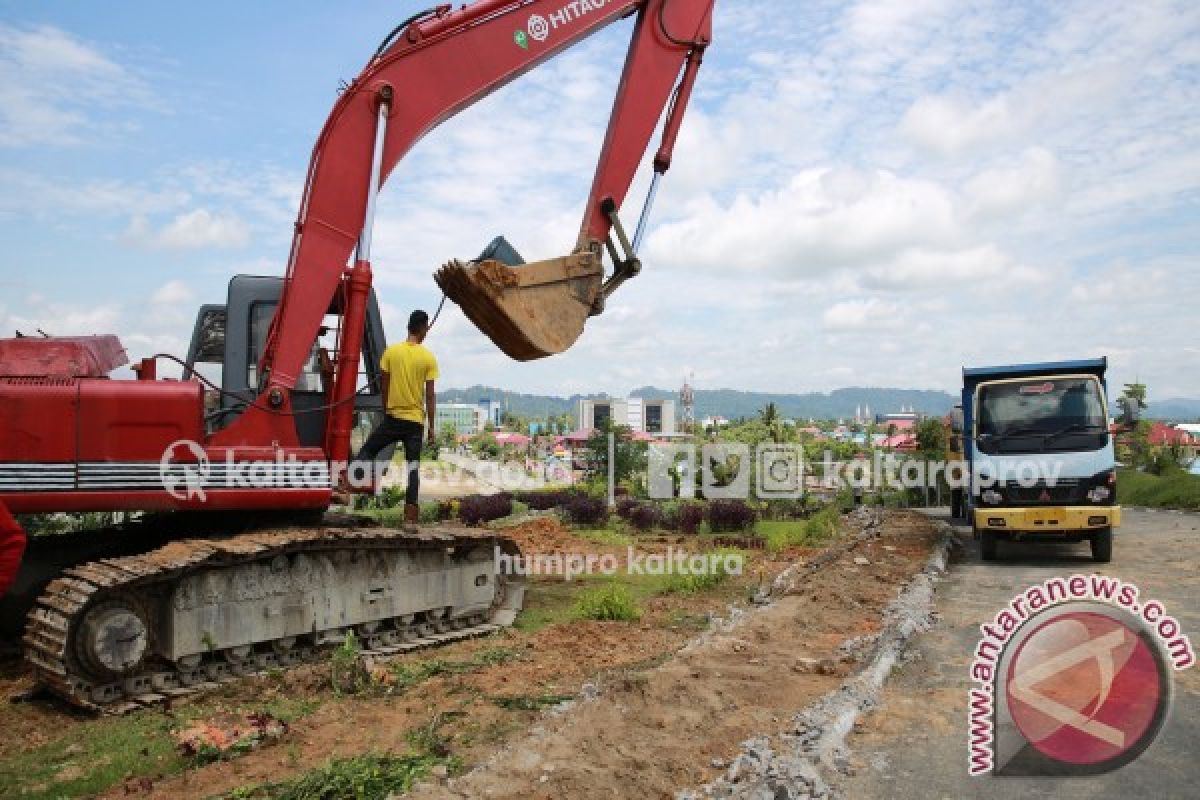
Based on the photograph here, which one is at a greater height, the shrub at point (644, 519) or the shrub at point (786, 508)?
the shrub at point (644, 519)

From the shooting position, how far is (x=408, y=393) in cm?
733

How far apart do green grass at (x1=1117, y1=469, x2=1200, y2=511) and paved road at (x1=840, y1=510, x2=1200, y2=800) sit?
11.1 meters

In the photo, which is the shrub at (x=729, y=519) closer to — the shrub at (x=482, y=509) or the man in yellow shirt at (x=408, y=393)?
the shrub at (x=482, y=509)

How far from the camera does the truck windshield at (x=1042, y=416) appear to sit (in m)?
11.2

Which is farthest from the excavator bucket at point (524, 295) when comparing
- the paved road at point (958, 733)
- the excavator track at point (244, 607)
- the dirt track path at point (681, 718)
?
the paved road at point (958, 733)

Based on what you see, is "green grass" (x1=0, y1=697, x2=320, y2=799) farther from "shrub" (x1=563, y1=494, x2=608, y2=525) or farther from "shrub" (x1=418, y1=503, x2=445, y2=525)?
"shrub" (x1=563, y1=494, x2=608, y2=525)

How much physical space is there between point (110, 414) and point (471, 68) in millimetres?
3948

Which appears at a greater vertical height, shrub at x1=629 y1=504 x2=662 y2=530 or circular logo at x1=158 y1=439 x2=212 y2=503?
circular logo at x1=158 y1=439 x2=212 y2=503

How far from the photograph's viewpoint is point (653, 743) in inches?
185

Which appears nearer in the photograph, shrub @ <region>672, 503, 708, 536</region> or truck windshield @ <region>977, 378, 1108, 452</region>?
truck windshield @ <region>977, 378, 1108, 452</region>

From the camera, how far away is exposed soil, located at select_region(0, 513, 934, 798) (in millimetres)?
4355

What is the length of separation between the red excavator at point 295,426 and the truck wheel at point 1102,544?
274 inches

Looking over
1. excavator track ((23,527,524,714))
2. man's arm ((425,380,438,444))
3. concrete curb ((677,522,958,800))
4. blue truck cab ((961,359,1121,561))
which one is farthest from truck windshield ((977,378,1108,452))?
man's arm ((425,380,438,444))

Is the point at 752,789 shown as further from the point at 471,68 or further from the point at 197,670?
the point at 471,68
